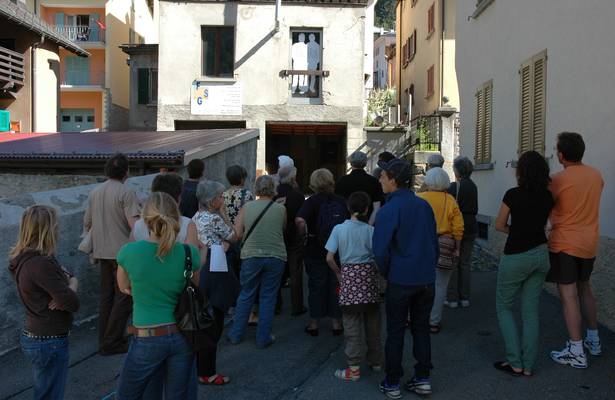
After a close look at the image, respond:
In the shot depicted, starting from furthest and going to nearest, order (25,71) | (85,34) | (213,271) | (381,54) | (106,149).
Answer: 1. (381,54)
2. (85,34)
3. (25,71)
4. (106,149)
5. (213,271)

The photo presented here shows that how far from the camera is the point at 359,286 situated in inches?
191

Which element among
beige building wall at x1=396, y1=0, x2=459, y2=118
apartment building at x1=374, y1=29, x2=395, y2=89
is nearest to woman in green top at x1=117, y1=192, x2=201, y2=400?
beige building wall at x1=396, y1=0, x2=459, y2=118

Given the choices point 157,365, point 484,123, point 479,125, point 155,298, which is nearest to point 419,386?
point 157,365

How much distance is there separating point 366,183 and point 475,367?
2437 millimetres

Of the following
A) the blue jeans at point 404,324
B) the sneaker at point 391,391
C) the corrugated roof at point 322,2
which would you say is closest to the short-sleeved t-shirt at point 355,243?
the blue jeans at point 404,324

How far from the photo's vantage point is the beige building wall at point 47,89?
23.1m

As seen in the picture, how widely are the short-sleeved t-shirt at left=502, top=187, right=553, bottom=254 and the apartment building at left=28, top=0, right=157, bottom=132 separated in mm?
33533

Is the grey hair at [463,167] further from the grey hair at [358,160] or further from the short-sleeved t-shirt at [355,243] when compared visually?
the short-sleeved t-shirt at [355,243]

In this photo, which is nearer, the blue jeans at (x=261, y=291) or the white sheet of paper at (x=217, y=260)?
the white sheet of paper at (x=217, y=260)

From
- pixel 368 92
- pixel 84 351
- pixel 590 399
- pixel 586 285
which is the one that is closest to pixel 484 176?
pixel 586 285

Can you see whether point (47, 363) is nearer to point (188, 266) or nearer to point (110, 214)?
point (188, 266)

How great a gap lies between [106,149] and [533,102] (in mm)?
7154

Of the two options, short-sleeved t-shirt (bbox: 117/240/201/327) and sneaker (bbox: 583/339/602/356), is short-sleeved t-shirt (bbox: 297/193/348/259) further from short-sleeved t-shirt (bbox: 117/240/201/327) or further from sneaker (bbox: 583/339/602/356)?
short-sleeved t-shirt (bbox: 117/240/201/327)

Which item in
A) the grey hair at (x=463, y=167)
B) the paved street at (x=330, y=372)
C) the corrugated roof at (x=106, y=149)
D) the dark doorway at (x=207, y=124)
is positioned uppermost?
the dark doorway at (x=207, y=124)
